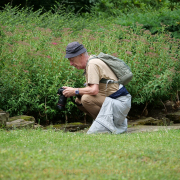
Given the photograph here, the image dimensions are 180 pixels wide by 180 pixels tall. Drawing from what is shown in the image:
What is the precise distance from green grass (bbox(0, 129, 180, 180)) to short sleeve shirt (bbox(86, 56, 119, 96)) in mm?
1087

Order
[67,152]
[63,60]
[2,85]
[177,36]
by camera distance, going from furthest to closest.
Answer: [177,36] → [63,60] → [2,85] → [67,152]

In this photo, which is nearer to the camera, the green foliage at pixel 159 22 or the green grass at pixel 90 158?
the green grass at pixel 90 158

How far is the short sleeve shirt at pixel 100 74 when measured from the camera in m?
5.15

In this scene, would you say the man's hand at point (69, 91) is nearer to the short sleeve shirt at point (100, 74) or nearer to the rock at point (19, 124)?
the short sleeve shirt at point (100, 74)

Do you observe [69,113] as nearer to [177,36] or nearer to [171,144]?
[171,144]

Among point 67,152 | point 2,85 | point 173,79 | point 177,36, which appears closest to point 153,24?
point 177,36

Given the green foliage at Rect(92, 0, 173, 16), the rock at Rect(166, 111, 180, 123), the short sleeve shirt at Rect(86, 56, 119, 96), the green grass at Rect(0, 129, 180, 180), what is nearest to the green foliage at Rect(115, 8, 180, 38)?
the rock at Rect(166, 111, 180, 123)

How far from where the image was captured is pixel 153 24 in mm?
10586

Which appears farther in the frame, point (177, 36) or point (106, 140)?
point (177, 36)

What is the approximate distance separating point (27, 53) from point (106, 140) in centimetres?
298

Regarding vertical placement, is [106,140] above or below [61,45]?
below

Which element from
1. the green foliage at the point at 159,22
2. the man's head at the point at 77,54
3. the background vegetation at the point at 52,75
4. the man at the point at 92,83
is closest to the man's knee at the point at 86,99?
the man at the point at 92,83

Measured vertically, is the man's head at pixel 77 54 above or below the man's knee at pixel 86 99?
above

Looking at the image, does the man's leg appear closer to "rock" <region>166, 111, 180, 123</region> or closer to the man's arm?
the man's arm
